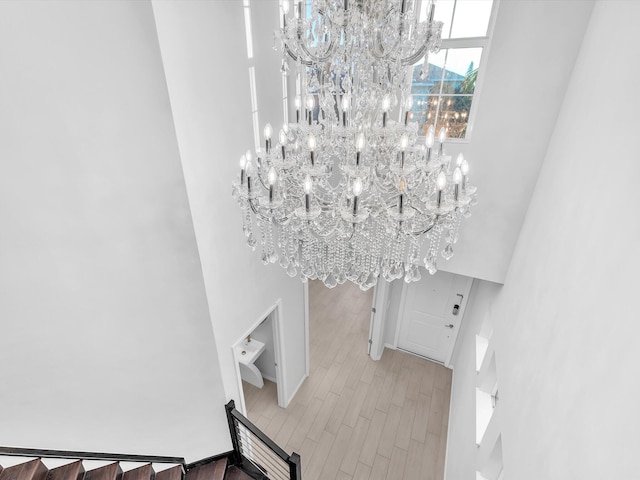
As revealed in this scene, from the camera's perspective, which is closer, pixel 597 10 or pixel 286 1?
pixel 286 1

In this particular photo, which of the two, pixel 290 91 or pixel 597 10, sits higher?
pixel 597 10

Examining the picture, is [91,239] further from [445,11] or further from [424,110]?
[445,11]

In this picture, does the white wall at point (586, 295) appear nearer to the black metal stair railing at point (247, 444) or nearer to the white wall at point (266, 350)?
the black metal stair railing at point (247, 444)

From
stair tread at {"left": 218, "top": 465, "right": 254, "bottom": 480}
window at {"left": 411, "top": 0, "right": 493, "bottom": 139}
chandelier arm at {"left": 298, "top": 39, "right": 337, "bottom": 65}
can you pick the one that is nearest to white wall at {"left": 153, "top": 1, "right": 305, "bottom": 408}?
stair tread at {"left": 218, "top": 465, "right": 254, "bottom": 480}

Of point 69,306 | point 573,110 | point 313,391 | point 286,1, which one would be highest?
point 286,1

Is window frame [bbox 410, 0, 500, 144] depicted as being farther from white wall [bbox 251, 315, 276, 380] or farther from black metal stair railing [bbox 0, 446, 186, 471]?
black metal stair railing [bbox 0, 446, 186, 471]

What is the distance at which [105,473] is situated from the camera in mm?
3057

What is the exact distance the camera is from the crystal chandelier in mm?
1609

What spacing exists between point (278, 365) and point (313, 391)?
0.96 metres

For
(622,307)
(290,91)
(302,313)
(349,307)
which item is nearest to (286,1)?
(290,91)

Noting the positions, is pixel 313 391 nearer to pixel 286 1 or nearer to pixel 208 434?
pixel 208 434

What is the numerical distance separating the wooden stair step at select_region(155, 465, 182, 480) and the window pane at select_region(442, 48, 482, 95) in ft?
15.7

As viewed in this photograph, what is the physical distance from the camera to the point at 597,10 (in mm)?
2277

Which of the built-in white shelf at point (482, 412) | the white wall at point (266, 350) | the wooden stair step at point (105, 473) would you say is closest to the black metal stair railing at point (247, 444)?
the wooden stair step at point (105, 473)
